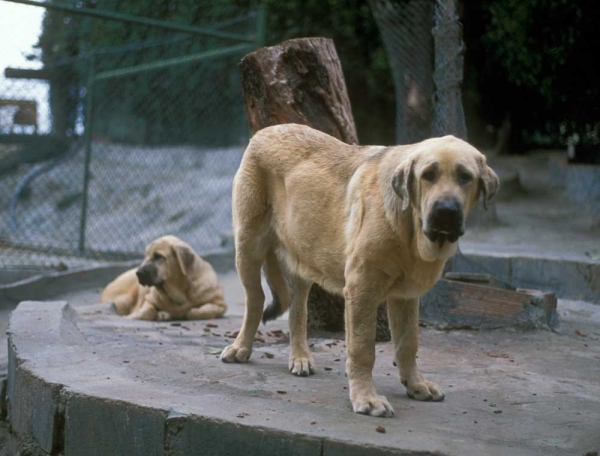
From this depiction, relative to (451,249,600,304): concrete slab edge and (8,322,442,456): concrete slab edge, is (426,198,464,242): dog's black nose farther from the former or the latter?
(451,249,600,304): concrete slab edge

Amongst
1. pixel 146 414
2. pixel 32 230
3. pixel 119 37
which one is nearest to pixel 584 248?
pixel 146 414

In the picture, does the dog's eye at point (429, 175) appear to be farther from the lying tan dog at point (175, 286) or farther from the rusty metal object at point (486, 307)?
the lying tan dog at point (175, 286)

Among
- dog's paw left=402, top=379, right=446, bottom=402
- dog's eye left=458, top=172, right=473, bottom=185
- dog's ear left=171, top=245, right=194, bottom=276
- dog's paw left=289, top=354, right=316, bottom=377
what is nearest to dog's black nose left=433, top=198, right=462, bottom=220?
dog's eye left=458, top=172, right=473, bottom=185

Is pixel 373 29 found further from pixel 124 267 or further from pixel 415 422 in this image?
pixel 415 422

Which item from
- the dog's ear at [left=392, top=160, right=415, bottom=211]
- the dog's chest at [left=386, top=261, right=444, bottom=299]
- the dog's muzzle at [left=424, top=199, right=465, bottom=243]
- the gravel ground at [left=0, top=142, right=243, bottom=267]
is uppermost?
the dog's ear at [left=392, top=160, right=415, bottom=211]

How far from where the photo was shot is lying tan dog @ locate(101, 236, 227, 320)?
23.7 feet

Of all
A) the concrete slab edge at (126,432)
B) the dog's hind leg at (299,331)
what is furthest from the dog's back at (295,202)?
the concrete slab edge at (126,432)

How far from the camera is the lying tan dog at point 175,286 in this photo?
7.23m

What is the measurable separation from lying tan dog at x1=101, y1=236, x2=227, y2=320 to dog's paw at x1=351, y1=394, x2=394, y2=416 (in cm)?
363

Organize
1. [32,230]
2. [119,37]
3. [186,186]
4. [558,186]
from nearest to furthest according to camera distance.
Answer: [32,230]
[558,186]
[186,186]
[119,37]

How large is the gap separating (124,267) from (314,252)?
5.55 m

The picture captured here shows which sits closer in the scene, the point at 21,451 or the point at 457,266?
the point at 21,451

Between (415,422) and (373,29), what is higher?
(373,29)

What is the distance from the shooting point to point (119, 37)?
18016mm
